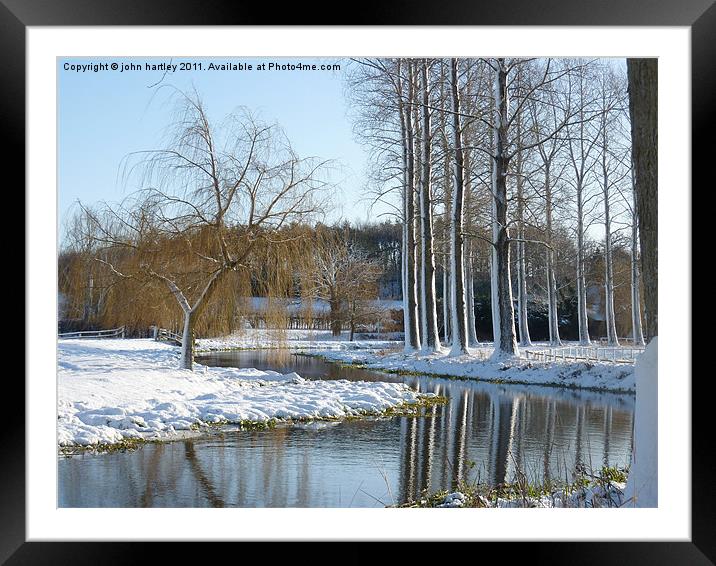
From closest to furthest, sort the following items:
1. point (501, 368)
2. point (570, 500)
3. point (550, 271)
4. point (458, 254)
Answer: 1. point (570, 500)
2. point (501, 368)
3. point (550, 271)
4. point (458, 254)

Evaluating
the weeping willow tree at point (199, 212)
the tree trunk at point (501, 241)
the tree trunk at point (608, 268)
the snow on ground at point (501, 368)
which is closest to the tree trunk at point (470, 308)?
the snow on ground at point (501, 368)

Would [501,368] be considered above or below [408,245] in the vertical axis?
below

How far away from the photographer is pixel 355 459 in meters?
5.08

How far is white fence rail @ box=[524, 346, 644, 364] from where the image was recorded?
861cm

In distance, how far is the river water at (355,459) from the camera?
425cm

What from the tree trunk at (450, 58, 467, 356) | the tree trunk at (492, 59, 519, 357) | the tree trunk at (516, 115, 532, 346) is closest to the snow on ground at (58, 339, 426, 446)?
the tree trunk at (492, 59, 519, 357)

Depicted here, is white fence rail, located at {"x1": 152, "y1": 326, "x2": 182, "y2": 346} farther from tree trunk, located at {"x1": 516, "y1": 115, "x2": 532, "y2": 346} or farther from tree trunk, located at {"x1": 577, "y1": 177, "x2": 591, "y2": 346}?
tree trunk, located at {"x1": 577, "y1": 177, "x2": 591, "y2": 346}

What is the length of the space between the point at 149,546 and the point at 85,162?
3651mm

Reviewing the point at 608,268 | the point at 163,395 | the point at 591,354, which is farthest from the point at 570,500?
the point at 608,268

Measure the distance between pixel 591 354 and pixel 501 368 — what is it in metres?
1.18
